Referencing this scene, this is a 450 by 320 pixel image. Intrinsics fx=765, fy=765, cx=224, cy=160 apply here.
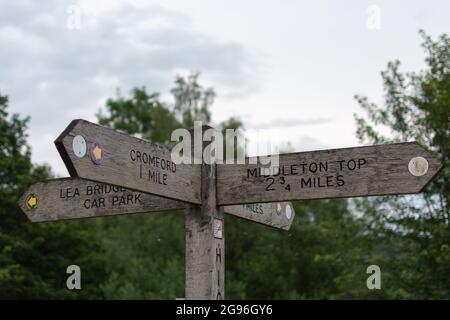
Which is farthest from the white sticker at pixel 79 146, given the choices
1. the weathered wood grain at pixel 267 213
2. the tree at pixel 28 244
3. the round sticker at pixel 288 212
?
the tree at pixel 28 244

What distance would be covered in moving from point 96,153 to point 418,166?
216 centimetres

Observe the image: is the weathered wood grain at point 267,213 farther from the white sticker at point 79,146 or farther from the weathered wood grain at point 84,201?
the white sticker at point 79,146

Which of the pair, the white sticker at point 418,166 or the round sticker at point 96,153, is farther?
the white sticker at point 418,166

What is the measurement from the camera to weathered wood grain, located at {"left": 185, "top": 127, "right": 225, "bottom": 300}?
219 inches

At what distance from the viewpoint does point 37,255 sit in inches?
886

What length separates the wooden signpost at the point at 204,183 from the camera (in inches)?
197

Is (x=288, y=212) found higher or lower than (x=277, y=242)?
lower

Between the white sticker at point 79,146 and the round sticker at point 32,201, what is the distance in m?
1.73

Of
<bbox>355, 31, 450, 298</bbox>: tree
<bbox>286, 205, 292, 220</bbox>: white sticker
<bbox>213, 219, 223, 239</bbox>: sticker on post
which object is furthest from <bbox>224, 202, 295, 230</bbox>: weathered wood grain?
<bbox>355, 31, 450, 298</bbox>: tree

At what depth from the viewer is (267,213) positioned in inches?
264

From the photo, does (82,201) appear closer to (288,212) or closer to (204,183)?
(204,183)

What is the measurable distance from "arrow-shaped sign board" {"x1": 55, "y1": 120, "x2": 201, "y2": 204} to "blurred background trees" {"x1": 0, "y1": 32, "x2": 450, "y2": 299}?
2.24 meters

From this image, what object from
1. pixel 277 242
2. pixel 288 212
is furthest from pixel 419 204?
pixel 277 242
